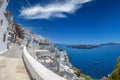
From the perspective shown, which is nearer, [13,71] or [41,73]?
[41,73]

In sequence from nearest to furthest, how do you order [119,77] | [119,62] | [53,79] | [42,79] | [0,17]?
[53,79]
[42,79]
[0,17]
[119,77]
[119,62]

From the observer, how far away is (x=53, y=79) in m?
4.64

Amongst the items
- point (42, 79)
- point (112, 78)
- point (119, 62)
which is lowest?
point (112, 78)

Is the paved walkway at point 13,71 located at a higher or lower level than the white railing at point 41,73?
lower

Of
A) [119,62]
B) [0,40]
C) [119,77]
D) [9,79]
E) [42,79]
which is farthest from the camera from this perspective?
[119,62]

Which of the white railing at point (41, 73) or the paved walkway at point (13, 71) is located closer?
the white railing at point (41, 73)

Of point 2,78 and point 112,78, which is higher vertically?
point 2,78

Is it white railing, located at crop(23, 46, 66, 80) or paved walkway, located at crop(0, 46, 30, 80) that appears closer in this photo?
white railing, located at crop(23, 46, 66, 80)

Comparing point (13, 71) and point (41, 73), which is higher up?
point (41, 73)

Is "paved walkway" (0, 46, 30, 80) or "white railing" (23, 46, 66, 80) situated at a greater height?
"white railing" (23, 46, 66, 80)

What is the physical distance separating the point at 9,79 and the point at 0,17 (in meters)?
12.3

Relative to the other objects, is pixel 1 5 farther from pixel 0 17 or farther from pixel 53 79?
pixel 53 79

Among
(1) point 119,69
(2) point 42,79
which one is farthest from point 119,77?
(2) point 42,79

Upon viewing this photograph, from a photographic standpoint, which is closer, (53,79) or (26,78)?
(53,79)
